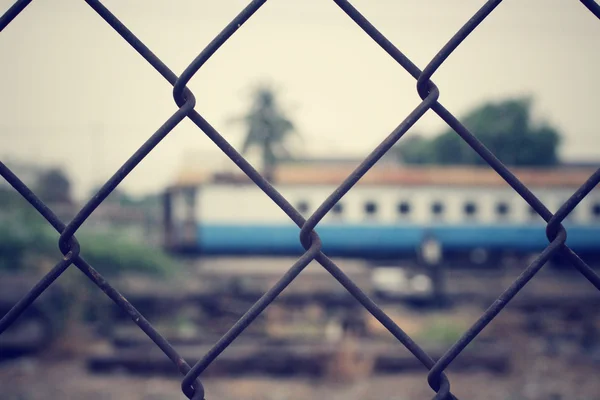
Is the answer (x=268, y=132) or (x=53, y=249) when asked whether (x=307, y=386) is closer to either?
(x=53, y=249)

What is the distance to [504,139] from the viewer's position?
22.5 m

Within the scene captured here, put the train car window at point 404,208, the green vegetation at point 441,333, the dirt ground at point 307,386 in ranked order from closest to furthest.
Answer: the dirt ground at point 307,386 → the green vegetation at point 441,333 → the train car window at point 404,208

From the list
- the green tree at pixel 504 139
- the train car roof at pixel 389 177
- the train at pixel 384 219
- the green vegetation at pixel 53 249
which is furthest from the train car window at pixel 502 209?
the green vegetation at pixel 53 249

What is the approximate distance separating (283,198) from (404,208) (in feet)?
47.0

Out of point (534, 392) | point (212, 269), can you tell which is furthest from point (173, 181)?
point (534, 392)

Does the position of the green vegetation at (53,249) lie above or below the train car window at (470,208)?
below

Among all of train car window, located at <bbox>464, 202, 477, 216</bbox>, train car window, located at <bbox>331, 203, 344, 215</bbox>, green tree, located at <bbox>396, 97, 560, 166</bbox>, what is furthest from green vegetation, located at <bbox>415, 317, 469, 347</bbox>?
green tree, located at <bbox>396, 97, 560, 166</bbox>

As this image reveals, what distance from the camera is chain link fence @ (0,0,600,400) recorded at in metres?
0.64

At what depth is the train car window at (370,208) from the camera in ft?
48.0

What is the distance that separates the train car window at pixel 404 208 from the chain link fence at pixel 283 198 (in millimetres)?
14134

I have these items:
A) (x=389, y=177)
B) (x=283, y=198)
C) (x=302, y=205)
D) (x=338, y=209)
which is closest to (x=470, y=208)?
(x=389, y=177)

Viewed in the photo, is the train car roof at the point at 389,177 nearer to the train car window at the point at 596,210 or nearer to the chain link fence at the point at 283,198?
the train car window at the point at 596,210

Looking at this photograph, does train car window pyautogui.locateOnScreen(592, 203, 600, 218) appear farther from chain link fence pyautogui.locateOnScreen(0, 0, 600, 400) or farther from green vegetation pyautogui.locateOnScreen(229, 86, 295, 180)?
chain link fence pyautogui.locateOnScreen(0, 0, 600, 400)

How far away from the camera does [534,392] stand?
17.0 feet
